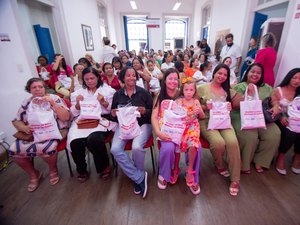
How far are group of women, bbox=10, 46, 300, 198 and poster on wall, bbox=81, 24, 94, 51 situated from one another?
3684mm

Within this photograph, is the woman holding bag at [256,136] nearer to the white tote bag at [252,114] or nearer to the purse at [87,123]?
the white tote bag at [252,114]

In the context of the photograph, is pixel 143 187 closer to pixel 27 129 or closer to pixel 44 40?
pixel 27 129

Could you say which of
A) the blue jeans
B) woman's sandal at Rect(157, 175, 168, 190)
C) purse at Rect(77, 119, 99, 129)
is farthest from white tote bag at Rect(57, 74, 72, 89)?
woman's sandal at Rect(157, 175, 168, 190)

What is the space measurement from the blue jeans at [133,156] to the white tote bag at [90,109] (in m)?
0.38

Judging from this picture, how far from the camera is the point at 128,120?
1647 mm

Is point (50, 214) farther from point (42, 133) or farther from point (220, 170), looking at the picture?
point (220, 170)

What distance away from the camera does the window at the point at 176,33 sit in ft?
35.4

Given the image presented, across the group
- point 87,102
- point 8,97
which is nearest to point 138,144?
point 87,102

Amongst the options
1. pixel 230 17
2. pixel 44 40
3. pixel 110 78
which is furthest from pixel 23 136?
pixel 230 17

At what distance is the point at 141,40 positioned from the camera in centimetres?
1081

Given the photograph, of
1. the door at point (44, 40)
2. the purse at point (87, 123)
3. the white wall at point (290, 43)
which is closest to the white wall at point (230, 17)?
the white wall at point (290, 43)

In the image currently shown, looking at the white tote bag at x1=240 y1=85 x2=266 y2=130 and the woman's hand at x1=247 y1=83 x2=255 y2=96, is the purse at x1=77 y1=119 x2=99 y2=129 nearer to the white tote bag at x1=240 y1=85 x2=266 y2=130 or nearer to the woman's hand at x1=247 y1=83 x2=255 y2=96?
the white tote bag at x1=240 y1=85 x2=266 y2=130

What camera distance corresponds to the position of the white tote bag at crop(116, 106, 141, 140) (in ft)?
5.31

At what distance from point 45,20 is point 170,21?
911 cm
